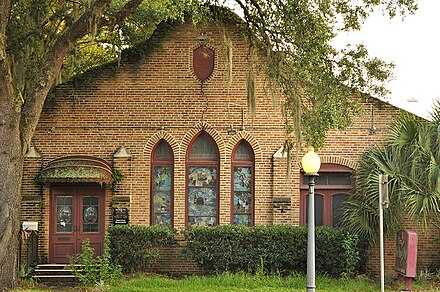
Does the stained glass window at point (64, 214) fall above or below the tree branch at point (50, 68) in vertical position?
below

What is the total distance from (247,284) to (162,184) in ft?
13.8

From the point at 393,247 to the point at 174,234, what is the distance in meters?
5.71

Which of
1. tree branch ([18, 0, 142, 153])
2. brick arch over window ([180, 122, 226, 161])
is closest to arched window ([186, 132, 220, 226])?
brick arch over window ([180, 122, 226, 161])

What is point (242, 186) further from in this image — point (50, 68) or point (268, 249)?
point (50, 68)

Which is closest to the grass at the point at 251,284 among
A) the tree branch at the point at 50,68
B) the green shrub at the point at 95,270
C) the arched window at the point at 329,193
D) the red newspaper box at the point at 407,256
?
the green shrub at the point at 95,270

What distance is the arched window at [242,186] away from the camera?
2225cm

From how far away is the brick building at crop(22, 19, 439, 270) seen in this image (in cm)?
2198

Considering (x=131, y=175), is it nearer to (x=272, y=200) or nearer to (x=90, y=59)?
(x=272, y=200)

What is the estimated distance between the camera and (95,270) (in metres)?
19.4

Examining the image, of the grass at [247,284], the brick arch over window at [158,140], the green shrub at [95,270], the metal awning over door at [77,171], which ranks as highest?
the brick arch over window at [158,140]

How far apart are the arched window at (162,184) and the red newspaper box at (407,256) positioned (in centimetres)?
612

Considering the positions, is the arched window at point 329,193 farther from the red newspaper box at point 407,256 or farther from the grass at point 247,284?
the red newspaper box at point 407,256

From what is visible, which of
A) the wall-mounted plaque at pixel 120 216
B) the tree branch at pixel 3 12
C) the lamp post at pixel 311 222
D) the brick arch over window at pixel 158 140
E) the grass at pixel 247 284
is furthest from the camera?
the brick arch over window at pixel 158 140

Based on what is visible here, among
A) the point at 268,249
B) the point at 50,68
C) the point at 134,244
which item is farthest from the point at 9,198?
the point at 268,249
